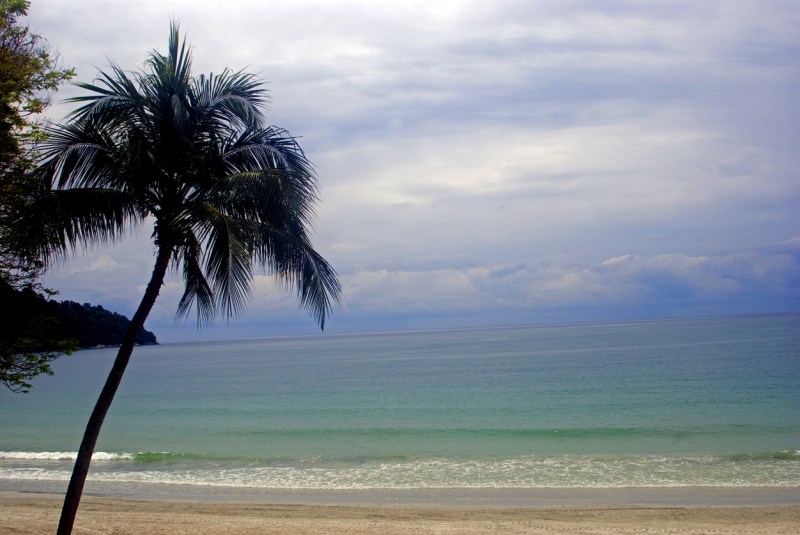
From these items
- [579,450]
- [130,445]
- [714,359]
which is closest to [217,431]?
[130,445]

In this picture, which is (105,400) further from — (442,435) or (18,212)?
(442,435)

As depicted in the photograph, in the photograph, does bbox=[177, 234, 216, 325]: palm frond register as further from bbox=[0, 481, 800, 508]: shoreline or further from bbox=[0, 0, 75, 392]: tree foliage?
bbox=[0, 481, 800, 508]: shoreline

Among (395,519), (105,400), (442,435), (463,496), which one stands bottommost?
(442,435)

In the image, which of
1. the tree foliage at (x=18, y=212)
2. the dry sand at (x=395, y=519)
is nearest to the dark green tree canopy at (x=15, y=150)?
the tree foliage at (x=18, y=212)

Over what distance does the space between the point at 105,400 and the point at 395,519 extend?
7099 millimetres

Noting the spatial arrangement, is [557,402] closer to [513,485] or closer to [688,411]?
[688,411]

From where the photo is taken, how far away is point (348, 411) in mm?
34406

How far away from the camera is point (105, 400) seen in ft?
25.4

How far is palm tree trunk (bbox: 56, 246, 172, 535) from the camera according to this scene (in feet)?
24.7

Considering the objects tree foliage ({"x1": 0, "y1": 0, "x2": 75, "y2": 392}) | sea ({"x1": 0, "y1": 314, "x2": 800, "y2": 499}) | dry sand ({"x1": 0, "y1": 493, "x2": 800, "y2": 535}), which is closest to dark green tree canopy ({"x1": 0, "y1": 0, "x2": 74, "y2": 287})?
tree foliage ({"x1": 0, "y1": 0, "x2": 75, "y2": 392})

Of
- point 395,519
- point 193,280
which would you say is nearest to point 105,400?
point 193,280

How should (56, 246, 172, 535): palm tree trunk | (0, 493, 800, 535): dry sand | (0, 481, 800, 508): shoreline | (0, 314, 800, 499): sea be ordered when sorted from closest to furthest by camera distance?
(56, 246, 172, 535): palm tree trunk < (0, 493, 800, 535): dry sand < (0, 481, 800, 508): shoreline < (0, 314, 800, 499): sea

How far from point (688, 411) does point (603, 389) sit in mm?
9934

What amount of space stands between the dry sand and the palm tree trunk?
428 centimetres
